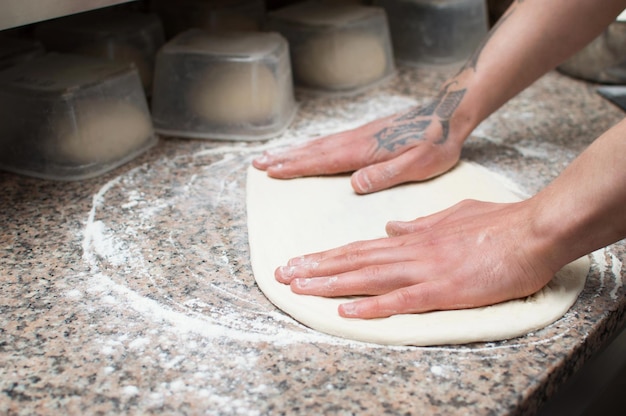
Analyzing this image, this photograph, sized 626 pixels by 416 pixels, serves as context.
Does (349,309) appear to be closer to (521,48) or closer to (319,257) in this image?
(319,257)

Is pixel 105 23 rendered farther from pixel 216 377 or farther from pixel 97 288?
pixel 216 377

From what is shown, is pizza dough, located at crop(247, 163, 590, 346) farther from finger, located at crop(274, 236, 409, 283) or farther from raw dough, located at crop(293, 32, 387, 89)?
raw dough, located at crop(293, 32, 387, 89)

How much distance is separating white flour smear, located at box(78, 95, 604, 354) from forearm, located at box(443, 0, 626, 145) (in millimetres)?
326

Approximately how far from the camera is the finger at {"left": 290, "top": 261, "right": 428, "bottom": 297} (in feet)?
2.57

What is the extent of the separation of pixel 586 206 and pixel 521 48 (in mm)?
478

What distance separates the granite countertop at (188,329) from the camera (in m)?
0.66

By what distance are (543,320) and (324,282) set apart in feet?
0.87

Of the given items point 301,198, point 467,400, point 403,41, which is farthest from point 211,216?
point 403,41

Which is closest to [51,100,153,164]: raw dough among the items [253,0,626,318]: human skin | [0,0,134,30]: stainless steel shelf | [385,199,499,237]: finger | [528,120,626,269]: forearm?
[0,0,134,30]: stainless steel shelf

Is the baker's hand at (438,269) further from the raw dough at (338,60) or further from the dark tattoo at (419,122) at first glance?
the raw dough at (338,60)

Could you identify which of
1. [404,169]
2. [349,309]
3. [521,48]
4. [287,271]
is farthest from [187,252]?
[521,48]

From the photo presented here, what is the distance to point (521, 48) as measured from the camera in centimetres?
110

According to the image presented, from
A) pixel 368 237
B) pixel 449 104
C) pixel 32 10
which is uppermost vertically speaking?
pixel 32 10

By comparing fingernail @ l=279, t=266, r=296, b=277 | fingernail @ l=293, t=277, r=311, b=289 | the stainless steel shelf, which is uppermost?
the stainless steel shelf
